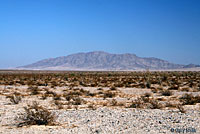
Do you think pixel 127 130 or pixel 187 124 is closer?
pixel 127 130

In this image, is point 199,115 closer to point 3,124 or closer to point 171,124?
point 171,124

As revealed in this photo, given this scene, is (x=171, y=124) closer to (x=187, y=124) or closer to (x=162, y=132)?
(x=187, y=124)

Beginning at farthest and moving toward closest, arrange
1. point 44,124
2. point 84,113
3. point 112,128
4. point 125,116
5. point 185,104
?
point 185,104
point 84,113
point 125,116
point 44,124
point 112,128

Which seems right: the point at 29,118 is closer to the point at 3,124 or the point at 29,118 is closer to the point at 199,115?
the point at 3,124

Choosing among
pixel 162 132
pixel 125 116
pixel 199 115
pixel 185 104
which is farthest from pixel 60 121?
pixel 185 104

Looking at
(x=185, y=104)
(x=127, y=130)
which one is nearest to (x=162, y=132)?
(x=127, y=130)

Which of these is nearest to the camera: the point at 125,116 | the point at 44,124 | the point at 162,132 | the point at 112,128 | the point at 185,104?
the point at 162,132

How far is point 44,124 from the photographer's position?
33.6ft

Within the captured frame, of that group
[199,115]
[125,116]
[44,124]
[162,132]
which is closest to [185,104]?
[199,115]

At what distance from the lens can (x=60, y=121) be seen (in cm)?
1080

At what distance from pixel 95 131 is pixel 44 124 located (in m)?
2.13

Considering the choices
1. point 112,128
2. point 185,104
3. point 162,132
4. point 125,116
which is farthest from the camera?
point 185,104

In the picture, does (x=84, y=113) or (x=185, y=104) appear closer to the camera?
(x=84, y=113)

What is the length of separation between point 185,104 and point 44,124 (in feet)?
27.8
